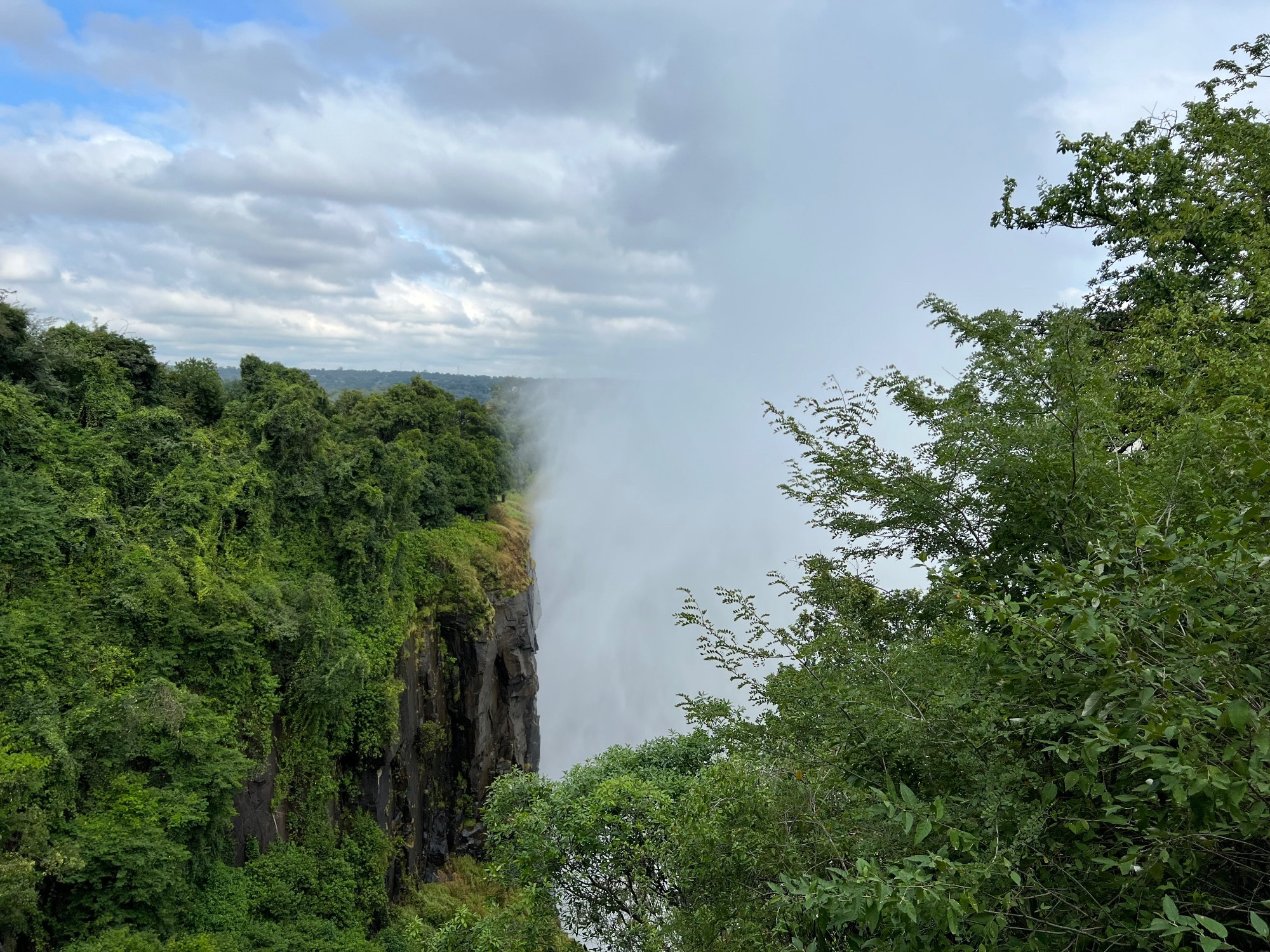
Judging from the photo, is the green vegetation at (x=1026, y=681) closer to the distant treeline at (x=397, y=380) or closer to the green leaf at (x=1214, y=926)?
the green leaf at (x=1214, y=926)

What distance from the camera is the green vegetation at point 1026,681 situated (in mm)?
2451

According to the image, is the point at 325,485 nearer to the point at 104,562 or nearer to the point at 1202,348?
the point at 104,562

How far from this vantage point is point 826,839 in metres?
3.98

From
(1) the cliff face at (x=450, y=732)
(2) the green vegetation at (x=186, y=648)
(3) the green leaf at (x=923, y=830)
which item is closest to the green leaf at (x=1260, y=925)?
(3) the green leaf at (x=923, y=830)

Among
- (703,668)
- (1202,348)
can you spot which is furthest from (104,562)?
(703,668)

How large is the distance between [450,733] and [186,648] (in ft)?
33.9

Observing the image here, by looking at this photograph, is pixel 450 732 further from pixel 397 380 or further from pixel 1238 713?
pixel 397 380

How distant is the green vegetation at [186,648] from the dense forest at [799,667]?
69 millimetres

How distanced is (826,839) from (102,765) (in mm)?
11531

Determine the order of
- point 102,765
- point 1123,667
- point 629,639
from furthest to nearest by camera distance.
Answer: point 629,639 → point 102,765 → point 1123,667

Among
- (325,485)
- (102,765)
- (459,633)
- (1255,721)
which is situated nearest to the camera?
(1255,721)

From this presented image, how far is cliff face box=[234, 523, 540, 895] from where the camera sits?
59.1ft

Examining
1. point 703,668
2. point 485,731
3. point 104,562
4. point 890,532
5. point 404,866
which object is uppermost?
point 890,532

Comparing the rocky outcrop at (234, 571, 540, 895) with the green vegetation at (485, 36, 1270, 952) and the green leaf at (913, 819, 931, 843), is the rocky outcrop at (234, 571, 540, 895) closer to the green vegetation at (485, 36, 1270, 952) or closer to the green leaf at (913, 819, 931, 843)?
the green vegetation at (485, 36, 1270, 952)
